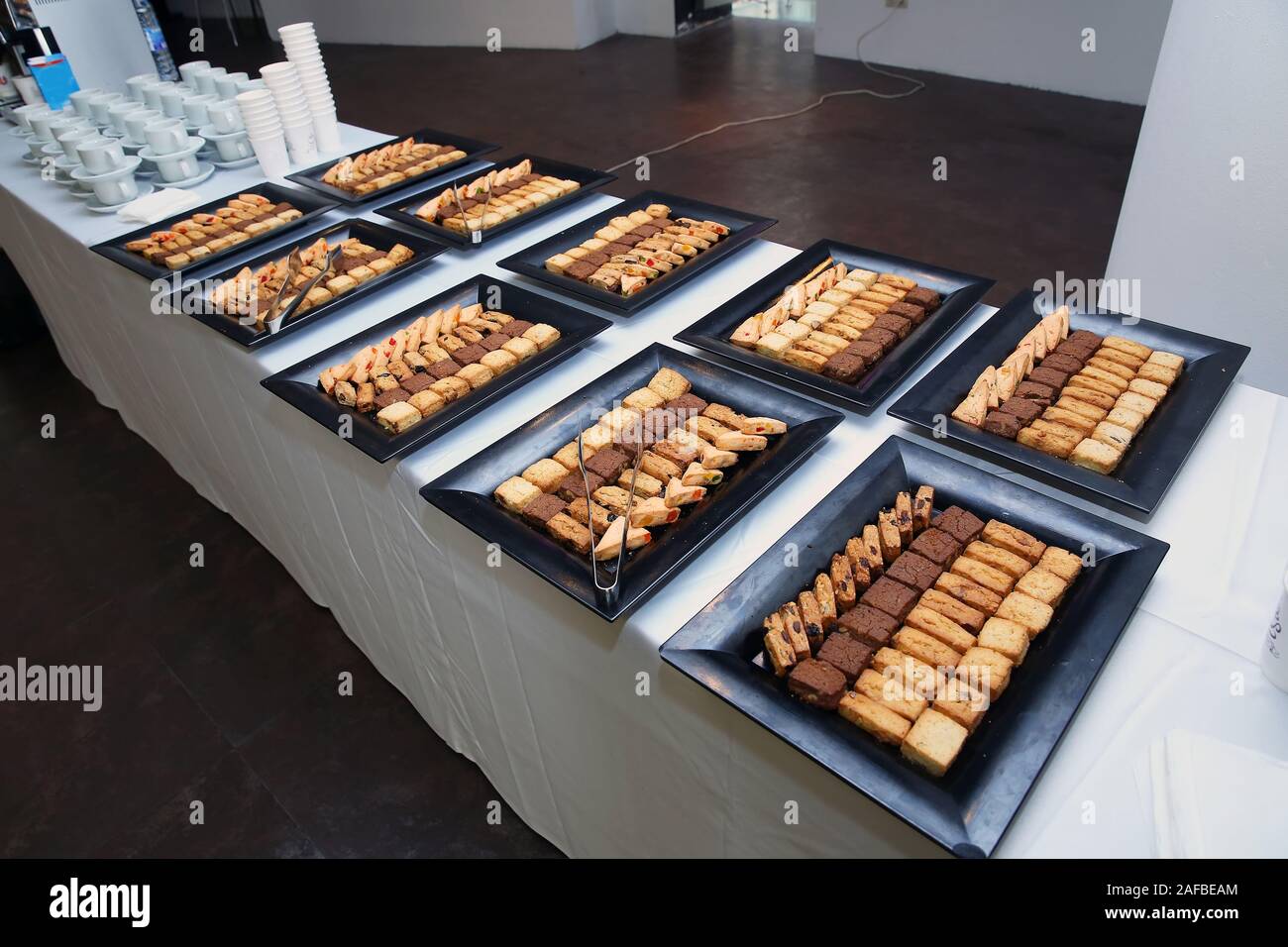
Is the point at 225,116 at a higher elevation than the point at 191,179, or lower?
higher

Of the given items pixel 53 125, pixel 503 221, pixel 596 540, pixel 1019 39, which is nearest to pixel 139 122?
pixel 53 125

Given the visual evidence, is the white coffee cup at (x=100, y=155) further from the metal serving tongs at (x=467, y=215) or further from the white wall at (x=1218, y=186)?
the white wall at (x=1218, y=186)

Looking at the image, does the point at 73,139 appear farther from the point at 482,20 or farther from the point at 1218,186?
the point at 482,20

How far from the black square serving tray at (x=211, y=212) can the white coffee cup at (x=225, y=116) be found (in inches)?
10.4

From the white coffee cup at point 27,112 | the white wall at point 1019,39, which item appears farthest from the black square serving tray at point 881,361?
the white wall at point 1019,39

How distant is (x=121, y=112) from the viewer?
2.50m

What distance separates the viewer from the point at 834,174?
13.6 feet

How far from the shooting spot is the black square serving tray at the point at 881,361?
1266 mm

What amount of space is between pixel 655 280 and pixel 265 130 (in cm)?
138

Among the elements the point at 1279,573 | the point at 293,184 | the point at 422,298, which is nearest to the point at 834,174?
the point at 293,184

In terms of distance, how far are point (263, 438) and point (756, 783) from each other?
131 cm
